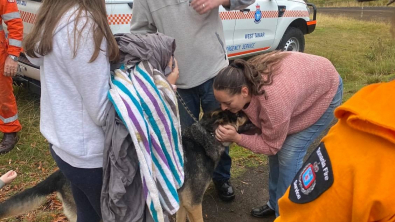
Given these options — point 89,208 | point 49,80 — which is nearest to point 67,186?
point 89,208

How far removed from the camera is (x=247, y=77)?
2.33 m

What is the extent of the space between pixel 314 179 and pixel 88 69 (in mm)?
1133

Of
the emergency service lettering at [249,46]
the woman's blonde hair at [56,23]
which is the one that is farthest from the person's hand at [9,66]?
the emergency service lettering at [249,46]

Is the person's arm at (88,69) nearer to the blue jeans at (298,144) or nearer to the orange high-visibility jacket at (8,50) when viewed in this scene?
the blue jeans at (298,144)

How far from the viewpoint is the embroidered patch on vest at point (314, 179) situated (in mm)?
822

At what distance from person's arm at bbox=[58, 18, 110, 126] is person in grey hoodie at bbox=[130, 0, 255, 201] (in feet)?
4.03

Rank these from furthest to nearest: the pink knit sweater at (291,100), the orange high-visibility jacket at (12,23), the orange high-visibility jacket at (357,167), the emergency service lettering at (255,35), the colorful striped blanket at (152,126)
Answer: the emergency service lettering at (255,35) < the orange high-visibility jacket at (12,23) < the pink knit sweater at (291,100) < the colorful striped blanket at (152,126) < the orange high-visibility jacket at (357,167)

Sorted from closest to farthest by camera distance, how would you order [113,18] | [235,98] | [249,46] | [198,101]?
1. [235,98]
2. [198,101]
3. [113,18]
4. [249,46]

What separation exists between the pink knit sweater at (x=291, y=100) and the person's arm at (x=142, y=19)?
1.11m

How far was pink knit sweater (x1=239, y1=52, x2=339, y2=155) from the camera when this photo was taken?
2.27 metres

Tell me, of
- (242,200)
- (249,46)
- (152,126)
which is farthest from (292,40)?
(152,126)

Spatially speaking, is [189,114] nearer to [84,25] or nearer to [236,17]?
[84,25]

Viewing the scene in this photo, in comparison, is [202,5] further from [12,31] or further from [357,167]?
[12,31]

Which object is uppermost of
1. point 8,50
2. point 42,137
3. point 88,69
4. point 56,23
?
point 56,23
